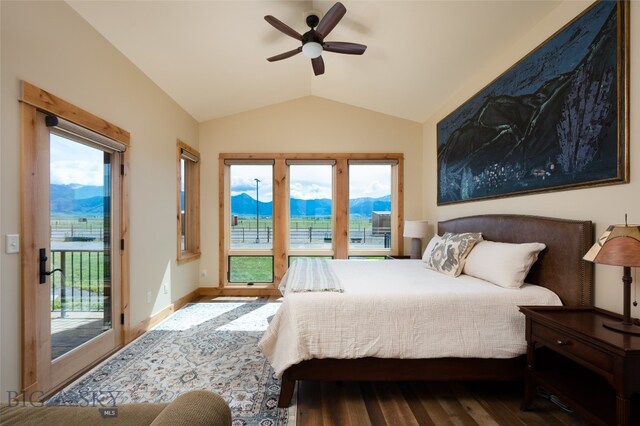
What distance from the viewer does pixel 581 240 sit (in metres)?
1.81

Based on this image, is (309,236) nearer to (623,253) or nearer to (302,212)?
(302,212)

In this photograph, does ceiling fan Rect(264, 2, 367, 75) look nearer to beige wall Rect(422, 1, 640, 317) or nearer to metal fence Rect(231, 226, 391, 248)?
beige wall Rect(422, 1, 640, 317)

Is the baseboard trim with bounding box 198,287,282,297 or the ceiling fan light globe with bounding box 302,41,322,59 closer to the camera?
the ceiling fan light globe with bounding box 302,41,322,59

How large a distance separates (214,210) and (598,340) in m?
4.48

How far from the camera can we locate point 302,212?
464 centimetres

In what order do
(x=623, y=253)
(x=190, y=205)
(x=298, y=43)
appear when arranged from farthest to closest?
(x=190, y=205), (x=298, y=43), (x=623, y=253)

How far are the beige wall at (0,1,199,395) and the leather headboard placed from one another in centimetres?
359

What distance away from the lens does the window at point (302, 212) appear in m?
4.52

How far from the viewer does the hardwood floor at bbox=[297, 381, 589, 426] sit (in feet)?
5.75

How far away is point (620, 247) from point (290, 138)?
156 inches

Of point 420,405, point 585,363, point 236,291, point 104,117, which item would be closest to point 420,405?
point 420,405

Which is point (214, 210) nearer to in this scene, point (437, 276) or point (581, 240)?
point (437, 276)

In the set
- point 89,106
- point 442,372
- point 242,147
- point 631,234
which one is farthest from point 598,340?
point 242,147

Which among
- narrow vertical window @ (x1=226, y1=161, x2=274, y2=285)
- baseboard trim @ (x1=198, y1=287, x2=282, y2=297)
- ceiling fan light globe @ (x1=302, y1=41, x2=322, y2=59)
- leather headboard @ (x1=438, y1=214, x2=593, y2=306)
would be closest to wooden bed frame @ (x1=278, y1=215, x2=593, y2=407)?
leather headboard @ (x1=438, y1=214, x2=593, y2=306)
